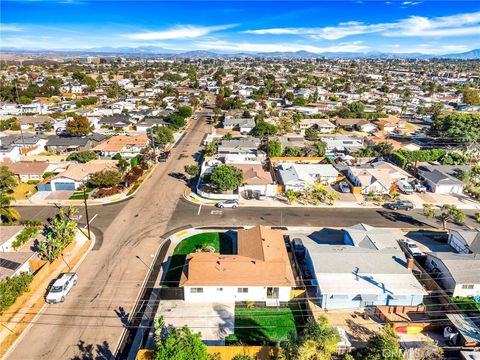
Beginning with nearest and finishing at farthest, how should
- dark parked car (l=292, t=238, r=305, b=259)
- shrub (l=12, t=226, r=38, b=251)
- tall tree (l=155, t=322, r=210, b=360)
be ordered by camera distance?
tall tree (l=155, t=322, r=210, b=360) < shrub (l=12, t=226, r=38, b=251) < dark parked car (l=292, t=238, r=305, b=259)

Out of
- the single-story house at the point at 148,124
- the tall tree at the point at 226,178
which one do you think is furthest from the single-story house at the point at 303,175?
the single-story house at the point at 148,124

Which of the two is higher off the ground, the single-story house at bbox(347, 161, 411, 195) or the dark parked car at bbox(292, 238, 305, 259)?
the single-story house at bbox(347, 161, 411, 195)

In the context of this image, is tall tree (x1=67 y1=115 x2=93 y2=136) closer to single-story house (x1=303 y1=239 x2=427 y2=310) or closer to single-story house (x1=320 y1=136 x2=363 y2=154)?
single-story house (x1=320 y1=136 x2=363 y2=154)

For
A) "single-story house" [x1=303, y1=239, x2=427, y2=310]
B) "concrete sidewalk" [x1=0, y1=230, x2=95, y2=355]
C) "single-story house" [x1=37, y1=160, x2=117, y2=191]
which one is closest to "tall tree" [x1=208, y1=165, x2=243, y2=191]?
"concrete sidewalk" [x1=0, y1=230, x2=95, y2=355]

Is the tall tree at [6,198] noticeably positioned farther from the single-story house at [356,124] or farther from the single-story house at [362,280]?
the single-story house at [356,124]

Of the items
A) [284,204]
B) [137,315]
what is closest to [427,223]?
[284,204]

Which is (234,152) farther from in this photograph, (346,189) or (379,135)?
(379,135)
